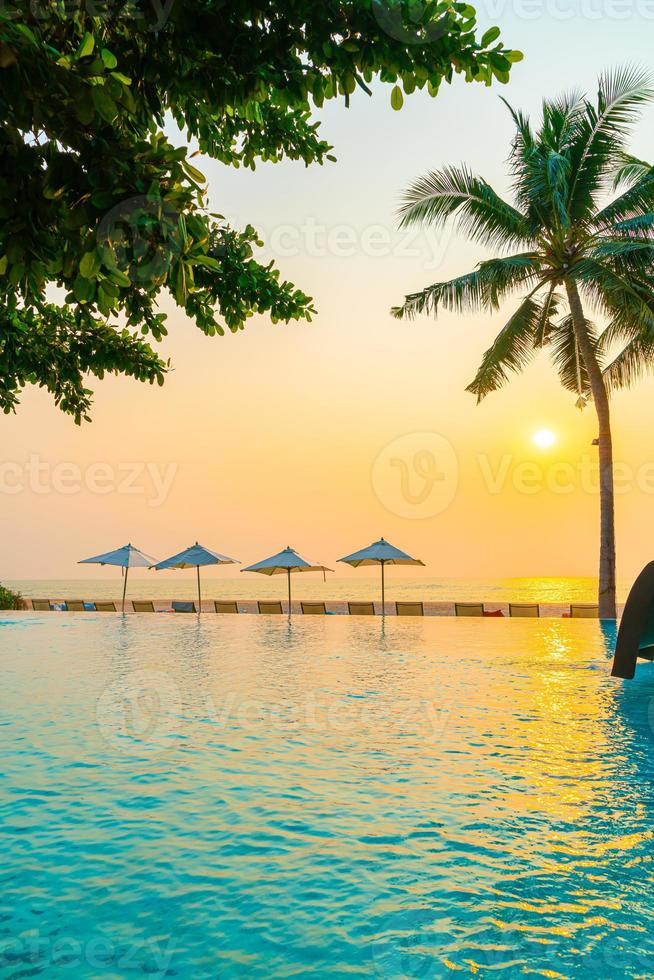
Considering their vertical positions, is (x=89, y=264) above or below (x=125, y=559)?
above

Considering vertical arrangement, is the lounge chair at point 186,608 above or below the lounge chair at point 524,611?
above

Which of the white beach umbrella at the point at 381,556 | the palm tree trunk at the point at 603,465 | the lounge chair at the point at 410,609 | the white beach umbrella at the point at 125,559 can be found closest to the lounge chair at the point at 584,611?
the palm tree trunk at the point at 603,465

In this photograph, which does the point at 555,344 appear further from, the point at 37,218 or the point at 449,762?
the point at 37,218

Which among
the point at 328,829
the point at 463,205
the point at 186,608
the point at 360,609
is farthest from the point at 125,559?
the point at 328,829

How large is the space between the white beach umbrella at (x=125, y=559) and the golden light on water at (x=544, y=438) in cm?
1471

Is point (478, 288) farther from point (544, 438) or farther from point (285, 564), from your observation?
point (285, 564)

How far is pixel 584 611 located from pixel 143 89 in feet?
64.7

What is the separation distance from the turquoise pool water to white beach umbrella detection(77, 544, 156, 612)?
44.0 ft

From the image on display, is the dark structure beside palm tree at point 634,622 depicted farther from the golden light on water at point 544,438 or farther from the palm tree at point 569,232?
the golden light on water at point 544,438

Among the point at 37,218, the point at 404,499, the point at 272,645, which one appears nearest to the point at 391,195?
the point at 272,645

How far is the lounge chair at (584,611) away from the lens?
19.9 meters

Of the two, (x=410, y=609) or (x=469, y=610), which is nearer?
(x=469, y=610)

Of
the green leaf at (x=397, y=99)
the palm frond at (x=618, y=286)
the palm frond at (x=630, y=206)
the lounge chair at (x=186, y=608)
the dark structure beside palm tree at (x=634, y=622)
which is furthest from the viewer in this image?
the lounge chair at (x=186, y=608)

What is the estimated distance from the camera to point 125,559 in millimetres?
23469
